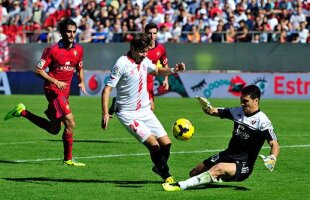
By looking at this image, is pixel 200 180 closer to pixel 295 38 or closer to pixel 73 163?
pixel 73 163

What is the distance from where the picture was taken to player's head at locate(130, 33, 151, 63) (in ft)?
41.0

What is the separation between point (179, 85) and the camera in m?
35.0

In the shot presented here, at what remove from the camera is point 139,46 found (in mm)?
12617

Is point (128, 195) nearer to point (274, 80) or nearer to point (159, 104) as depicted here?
point (159, 104)

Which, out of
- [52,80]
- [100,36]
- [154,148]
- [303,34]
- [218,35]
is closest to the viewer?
[154,148]

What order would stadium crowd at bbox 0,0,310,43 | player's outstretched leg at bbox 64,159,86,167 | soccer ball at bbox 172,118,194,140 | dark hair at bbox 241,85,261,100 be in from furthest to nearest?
stadium crowd at bbox 0,0,310,43 < player's outstretched leg at bbox 64,159,86,167 < soccer ball at bbox 172,118,194,140 < dark hair at bbox 241,85,261,100

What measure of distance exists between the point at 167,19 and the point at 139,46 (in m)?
24.3

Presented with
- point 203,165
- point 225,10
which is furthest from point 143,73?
point 225,10

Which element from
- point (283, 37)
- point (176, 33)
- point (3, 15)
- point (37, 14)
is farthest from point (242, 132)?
point (3, 15)

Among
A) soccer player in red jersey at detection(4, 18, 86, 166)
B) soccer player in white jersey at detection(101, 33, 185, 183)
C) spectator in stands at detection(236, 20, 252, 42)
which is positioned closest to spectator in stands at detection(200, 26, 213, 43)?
spectator in stands at detection(236, 20, 252, 42)

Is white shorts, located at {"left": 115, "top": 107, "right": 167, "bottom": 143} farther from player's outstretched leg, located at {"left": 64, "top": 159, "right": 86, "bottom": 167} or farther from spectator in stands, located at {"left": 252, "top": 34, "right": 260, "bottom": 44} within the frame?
spectator in stands, located at {"left": 252, "top": 34, "right": 260, "bottom": 44}

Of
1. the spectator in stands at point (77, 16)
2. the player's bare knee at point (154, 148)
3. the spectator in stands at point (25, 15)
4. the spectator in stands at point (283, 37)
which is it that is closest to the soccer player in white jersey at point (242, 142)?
the player's bare knee at point (154, 148)

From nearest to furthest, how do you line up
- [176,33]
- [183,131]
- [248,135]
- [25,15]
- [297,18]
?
[248,135] < [183,131] < [297,18] < [176,33] < [25,15]

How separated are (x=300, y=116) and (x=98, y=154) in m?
11.0
